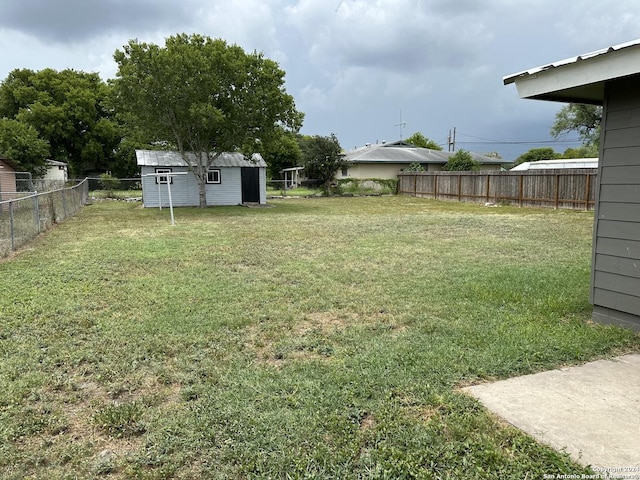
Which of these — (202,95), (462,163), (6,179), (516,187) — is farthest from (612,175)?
(462,163)

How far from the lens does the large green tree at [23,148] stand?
2298 centimetres

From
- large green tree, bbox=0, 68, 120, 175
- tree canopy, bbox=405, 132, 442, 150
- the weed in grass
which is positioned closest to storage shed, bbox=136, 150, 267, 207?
the weed in grass

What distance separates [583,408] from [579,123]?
1314 inches

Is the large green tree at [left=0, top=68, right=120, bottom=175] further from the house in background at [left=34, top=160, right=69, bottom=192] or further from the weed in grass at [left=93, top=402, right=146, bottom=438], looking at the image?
the weed in grass at [left=93, top=402, right=146, bottom=438]

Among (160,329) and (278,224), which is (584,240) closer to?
(278,224)

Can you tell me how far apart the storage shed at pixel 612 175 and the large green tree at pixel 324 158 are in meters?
24.8

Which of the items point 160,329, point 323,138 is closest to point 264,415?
point 160,329

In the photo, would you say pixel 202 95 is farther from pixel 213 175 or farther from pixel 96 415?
pixel 96 415

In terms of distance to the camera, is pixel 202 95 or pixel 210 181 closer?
pixel 202 95

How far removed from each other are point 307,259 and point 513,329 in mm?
Answer: 4172

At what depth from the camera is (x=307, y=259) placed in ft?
25.1

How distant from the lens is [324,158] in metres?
28.8

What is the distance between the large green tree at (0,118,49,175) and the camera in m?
23.0

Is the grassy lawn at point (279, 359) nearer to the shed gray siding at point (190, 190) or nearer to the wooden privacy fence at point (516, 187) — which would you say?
the wooden privacy fence at point (516, 187)
